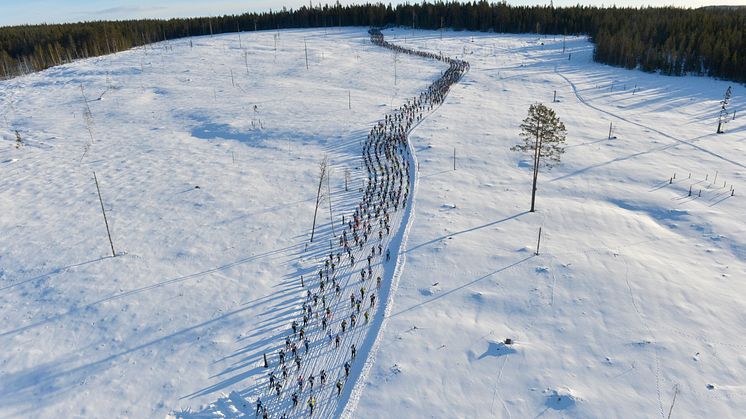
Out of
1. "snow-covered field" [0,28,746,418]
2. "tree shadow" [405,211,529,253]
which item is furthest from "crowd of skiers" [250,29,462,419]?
"tree shadow" [405,211,529,253]

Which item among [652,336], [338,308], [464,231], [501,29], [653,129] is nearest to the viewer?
[652,336]

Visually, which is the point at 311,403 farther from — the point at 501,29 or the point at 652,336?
the point at 501,29

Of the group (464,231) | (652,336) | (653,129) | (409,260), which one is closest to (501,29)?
(653,129)

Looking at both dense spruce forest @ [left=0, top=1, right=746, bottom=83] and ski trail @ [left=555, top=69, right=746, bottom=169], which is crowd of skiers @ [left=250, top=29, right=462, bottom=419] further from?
dense spruce forest @ [left=0, top=1, right=746, bottom=83]

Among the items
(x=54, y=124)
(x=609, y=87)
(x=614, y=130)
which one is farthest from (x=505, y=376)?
(x=609, y=87)

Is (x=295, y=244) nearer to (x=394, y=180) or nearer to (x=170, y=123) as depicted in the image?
(x=394, y=180)

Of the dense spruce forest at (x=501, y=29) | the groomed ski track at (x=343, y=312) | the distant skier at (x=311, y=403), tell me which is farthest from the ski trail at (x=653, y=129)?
the distant skier at (x=311, y=403)
